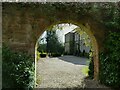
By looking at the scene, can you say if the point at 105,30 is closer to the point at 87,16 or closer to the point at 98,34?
the point at 98,34

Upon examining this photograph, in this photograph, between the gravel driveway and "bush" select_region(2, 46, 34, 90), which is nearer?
"bush" select_region(2, 46, 34, 90)

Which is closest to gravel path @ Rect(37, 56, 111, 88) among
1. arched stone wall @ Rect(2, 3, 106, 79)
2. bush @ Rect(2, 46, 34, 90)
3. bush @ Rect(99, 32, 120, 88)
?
bush @ Rect(99, 32, 120, 88)

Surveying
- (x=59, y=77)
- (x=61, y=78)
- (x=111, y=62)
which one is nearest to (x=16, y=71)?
(x=111, y=62)

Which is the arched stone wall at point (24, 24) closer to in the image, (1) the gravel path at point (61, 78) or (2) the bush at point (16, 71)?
(2) the bush at point (16, 71)

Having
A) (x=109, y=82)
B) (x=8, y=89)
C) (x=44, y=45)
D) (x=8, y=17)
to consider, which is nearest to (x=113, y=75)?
(x=109, y=82)

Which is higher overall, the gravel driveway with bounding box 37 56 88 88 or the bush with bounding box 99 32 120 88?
the bush with bounding box 99 32 120 88

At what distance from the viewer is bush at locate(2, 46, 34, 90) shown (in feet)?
23.3

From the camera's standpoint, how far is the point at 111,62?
310 inches

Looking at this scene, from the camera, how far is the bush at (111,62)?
7648mm

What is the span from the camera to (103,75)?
329 inches

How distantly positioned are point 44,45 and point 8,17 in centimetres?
2853

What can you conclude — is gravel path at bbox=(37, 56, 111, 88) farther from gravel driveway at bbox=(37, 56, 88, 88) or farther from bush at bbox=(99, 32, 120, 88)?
bush at bbox=(99, 32, 120, 88)

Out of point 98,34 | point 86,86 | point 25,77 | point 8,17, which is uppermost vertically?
point 8,17

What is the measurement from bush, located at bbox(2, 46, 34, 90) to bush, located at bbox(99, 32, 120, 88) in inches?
103
